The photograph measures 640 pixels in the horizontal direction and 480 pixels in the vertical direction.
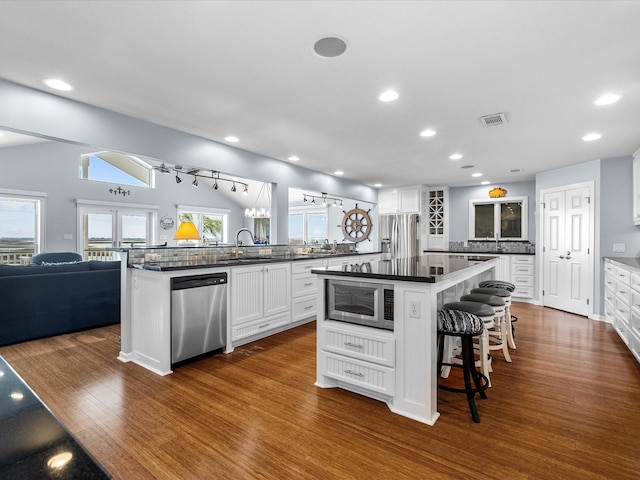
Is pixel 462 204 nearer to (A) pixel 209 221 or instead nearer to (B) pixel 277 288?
(B) pixel 277 288

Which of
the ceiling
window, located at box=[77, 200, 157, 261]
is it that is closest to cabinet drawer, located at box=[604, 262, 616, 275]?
the ceiling

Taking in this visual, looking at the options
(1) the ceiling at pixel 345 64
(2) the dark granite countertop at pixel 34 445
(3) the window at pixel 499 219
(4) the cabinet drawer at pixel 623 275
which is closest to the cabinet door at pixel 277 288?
(1) the ceiling at pixel 345 64

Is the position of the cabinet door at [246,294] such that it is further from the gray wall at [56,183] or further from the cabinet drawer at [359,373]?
the gray wall at [56,183]

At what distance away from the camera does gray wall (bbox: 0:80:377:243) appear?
9.08 feet

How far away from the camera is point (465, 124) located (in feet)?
11.7

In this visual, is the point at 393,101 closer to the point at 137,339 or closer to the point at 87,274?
the point at 137,339

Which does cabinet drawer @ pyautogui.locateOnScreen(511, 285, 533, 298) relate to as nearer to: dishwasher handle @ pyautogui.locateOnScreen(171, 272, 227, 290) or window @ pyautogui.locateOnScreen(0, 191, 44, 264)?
dishwasher handle @ pyautogui.locateOnScreen(171, 272, 227, 290)

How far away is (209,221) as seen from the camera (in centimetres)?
1211

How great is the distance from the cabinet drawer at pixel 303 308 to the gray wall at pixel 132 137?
1.13 m

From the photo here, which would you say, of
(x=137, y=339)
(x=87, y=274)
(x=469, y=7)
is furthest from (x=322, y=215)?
(x=469, y=7)

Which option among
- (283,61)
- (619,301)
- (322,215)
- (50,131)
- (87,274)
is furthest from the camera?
(322,215)

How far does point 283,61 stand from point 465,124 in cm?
221

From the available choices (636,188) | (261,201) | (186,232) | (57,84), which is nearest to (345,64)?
(57,84)

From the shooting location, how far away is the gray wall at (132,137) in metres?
2.77
